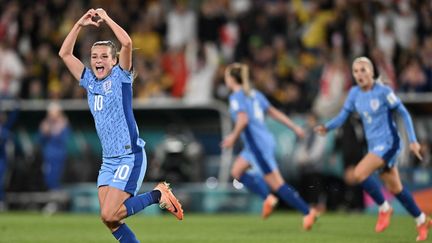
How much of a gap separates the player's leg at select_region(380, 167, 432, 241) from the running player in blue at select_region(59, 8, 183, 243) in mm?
3964

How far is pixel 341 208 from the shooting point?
811 inches

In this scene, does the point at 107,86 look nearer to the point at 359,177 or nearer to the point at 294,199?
the point at 359,177

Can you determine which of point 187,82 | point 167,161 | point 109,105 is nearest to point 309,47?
point 187,82

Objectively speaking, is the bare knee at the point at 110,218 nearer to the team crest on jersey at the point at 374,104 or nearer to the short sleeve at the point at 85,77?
the short sleeve at the point at 85,77

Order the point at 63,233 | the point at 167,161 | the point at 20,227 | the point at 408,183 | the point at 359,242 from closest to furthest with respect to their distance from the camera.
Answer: the point at 359,242 → the point at 63,233 → the point at 20,227 → the point at 408,183 → the point at 167,161

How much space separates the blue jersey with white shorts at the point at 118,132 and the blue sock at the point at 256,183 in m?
6.39

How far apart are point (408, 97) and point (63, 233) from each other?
910 centimetres

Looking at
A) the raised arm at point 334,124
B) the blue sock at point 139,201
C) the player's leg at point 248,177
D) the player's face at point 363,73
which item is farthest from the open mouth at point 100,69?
the player's leg at point 248,177

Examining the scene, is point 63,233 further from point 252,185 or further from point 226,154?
point 226,154

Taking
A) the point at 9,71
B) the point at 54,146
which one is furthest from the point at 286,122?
the point at 9,71

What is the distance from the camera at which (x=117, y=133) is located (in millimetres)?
10211

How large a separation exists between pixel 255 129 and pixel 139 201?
19.9 ft

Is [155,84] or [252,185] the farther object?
[155,84]

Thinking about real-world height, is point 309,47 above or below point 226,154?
above
